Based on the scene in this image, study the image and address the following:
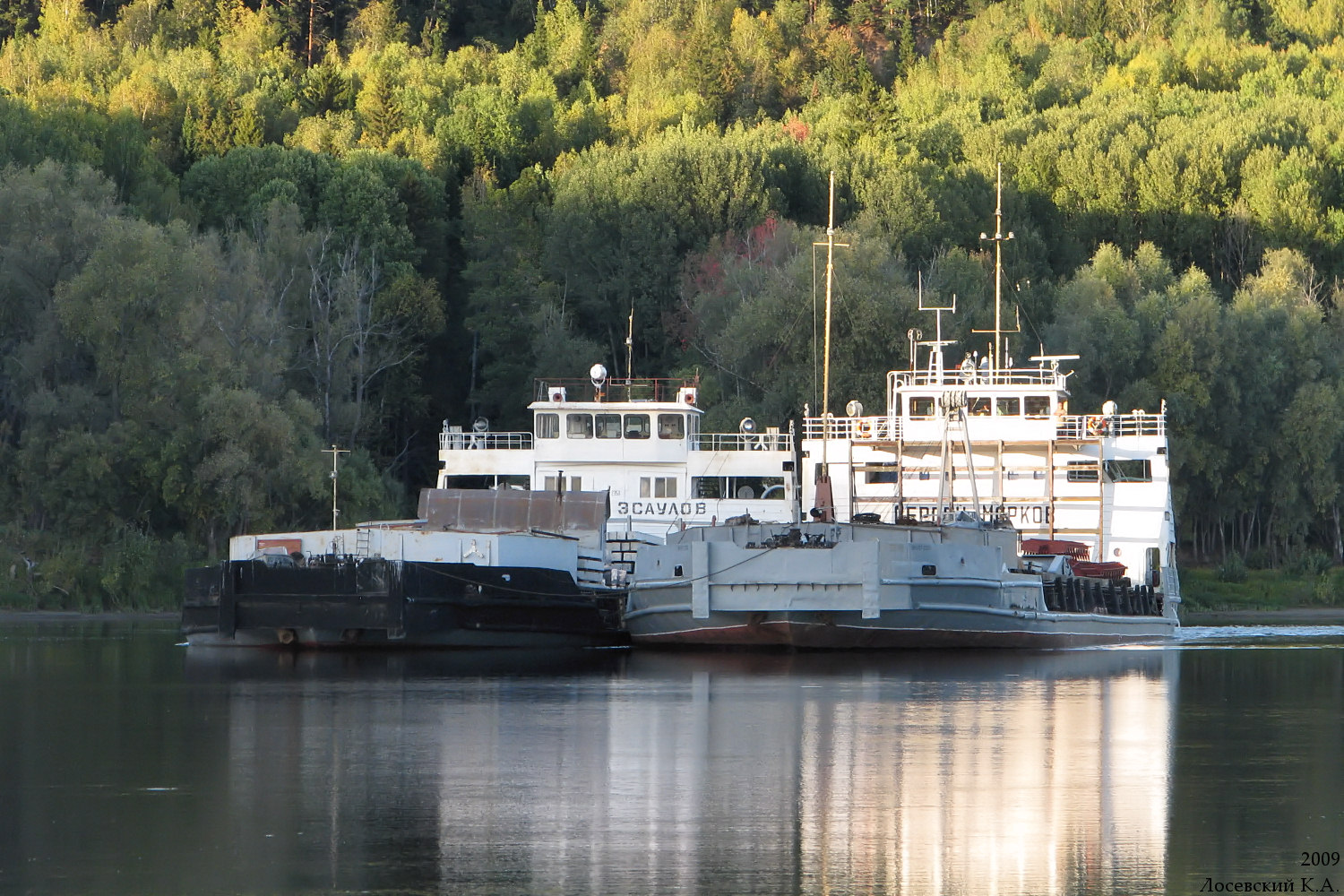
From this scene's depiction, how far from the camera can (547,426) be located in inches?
1988

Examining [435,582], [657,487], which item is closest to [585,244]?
[657,487]

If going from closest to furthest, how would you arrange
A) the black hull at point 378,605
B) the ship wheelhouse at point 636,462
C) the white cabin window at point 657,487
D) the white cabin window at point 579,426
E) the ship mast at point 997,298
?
1. the black hull at point 378,605
2. the ship wheelhouse at point 636,462
3. the white cabin window at point 579,426
4. the white cabin window at point 657,487
5. the ship mast at point 997,298

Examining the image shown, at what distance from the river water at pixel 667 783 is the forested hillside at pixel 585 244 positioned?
2625 cm

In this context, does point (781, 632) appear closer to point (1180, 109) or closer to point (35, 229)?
point (35, 229)

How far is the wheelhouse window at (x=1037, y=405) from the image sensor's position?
165 feet

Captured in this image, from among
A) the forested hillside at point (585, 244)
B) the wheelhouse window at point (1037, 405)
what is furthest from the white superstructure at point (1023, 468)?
the forested hillside at point (585, 244)

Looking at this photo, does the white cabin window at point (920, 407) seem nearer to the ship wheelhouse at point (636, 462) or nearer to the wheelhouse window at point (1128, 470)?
the ship wheelhouse at point (636, 462)

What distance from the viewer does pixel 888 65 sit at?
115812 millimetres

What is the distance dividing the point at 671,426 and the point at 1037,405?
31.4ft

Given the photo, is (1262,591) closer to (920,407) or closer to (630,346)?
(920,407)

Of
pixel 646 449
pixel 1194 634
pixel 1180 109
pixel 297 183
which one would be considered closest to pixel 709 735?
pixel 646 449

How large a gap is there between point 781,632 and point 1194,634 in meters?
16.0

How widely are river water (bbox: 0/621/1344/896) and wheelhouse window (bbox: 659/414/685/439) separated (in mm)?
17636

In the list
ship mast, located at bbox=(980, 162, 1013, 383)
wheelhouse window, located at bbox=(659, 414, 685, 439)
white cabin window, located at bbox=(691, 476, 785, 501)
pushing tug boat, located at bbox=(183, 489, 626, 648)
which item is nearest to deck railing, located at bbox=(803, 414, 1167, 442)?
white cabin window, located at bbox=(691, 476, 785, 501)
